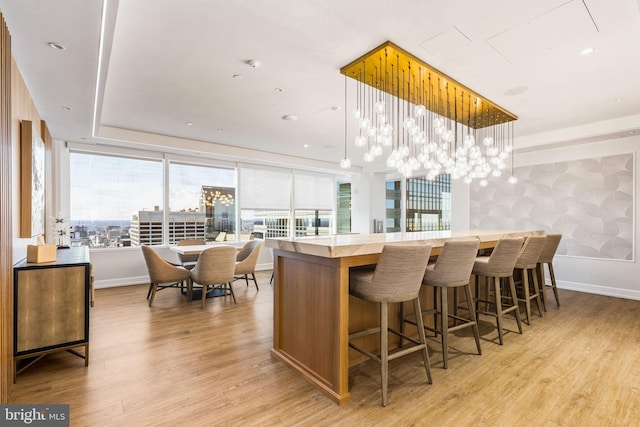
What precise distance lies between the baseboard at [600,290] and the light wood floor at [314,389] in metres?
1.71

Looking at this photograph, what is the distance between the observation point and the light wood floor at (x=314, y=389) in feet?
6.49

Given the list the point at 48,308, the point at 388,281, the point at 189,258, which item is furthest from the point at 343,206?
the point at 48,308

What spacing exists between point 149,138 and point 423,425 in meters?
5.64

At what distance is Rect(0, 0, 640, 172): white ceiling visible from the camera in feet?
7.05

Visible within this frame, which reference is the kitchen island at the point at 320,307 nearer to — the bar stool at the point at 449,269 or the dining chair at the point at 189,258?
the bar stool at the point at 449,269

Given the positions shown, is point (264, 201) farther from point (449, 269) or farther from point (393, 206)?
point (449, 269)

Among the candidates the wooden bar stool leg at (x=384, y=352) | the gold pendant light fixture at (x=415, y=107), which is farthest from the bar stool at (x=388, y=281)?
the gold pendant light fixture at (x=415, y=107)

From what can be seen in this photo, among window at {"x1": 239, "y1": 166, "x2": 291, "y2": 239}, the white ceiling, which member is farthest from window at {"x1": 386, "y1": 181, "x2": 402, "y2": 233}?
the white ceiling

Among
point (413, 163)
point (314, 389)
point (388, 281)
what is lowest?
point (314, 389)

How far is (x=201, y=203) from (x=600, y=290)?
749 cm

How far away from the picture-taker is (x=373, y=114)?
4324mm

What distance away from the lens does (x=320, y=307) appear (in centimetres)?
232

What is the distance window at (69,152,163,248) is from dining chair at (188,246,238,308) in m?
2.28

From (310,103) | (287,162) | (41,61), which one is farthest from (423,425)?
(287,162)
